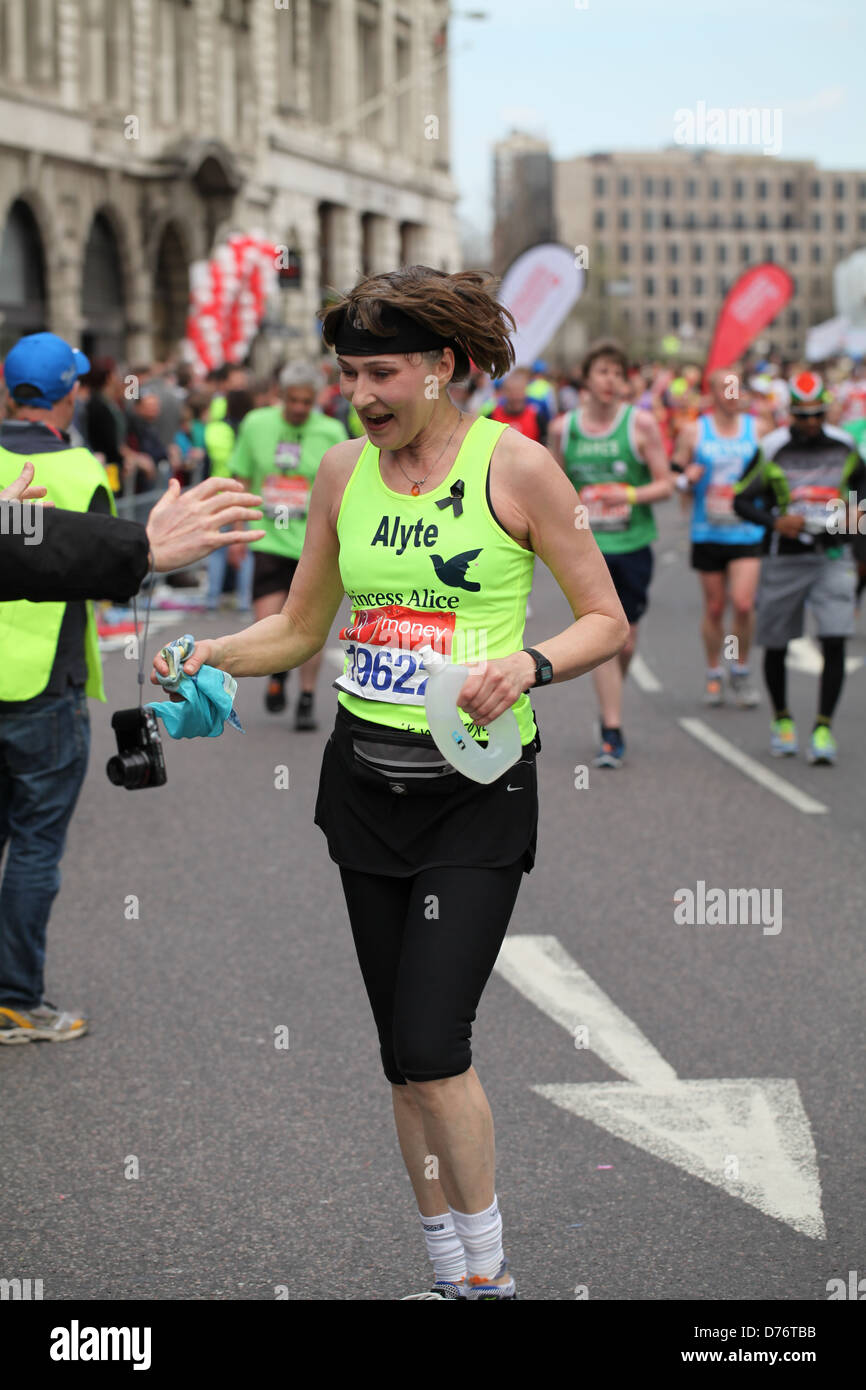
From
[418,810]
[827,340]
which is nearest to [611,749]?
[418,810]

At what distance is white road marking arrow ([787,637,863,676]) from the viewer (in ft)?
45.8

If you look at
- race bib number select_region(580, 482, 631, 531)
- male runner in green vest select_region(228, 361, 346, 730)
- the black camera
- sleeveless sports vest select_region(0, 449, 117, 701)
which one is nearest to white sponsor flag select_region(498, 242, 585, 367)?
male runner in green vest select_region(228, 361, 346, 730)

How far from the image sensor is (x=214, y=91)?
47.1m

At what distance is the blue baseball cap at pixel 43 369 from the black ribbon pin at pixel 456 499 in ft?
7.58

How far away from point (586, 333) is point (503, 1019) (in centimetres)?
13877

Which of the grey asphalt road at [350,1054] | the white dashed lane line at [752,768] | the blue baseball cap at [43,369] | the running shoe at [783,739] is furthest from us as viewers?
the running shoe at [783,739]

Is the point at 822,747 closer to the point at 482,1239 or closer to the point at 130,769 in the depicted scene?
the point at 130,769

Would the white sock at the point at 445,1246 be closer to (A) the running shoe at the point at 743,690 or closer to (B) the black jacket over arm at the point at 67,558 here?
(B) the black jacket over arm at the point at 67,558

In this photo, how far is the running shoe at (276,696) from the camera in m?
11.7

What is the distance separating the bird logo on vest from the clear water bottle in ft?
0.46

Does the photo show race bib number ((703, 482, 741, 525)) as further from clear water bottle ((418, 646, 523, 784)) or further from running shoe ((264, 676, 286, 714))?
clear water bottle ((418, 646, 523, 784))

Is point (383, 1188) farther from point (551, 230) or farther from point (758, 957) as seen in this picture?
point (551, 230)

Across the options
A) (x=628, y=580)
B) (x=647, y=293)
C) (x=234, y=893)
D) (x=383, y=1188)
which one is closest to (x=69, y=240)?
(x=628, y=580)

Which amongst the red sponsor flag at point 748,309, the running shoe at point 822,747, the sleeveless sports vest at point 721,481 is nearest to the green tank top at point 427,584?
the running shoe at point 822,747
